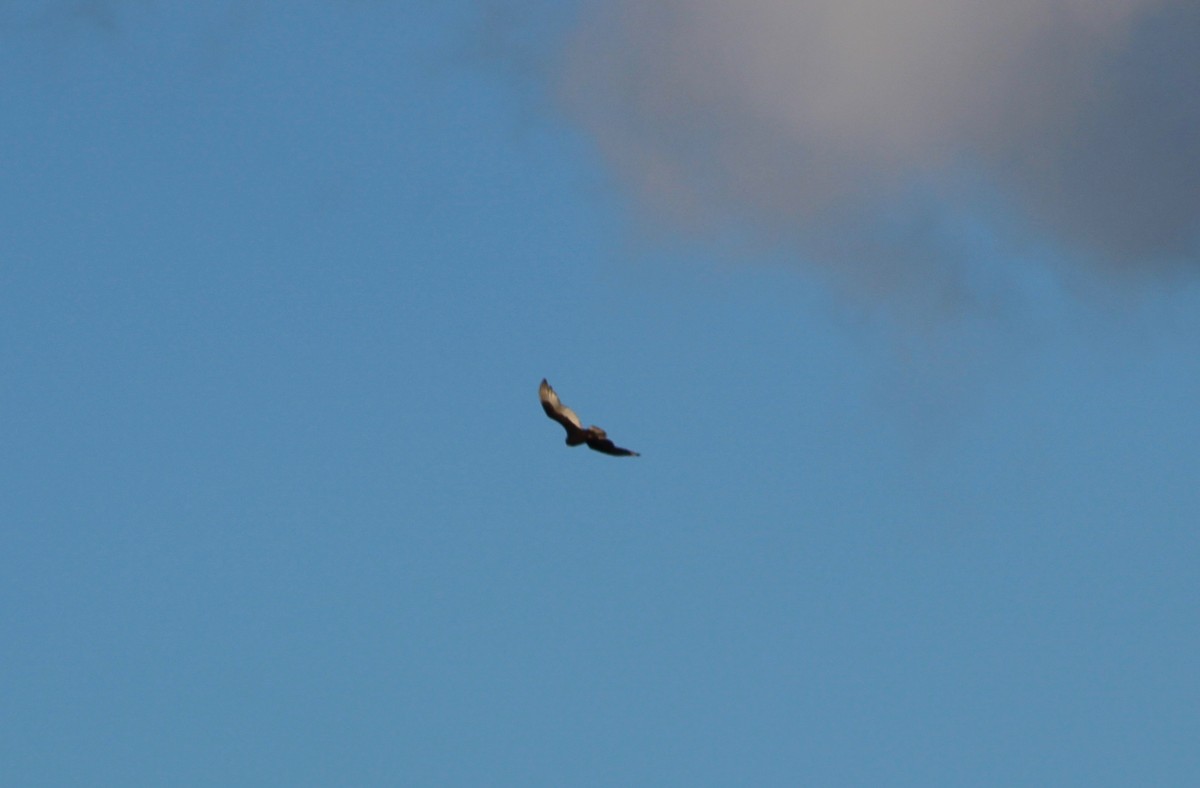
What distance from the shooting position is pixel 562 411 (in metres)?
142

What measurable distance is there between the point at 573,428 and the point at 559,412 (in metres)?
1.50

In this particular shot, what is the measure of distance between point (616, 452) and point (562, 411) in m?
5.98

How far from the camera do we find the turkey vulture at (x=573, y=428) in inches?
5438

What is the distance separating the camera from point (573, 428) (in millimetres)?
140750

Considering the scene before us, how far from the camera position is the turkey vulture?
138 metres

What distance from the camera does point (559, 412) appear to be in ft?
465

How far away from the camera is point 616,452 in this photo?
137 metres

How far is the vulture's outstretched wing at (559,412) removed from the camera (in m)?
140

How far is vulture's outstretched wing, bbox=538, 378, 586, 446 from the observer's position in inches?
5522
